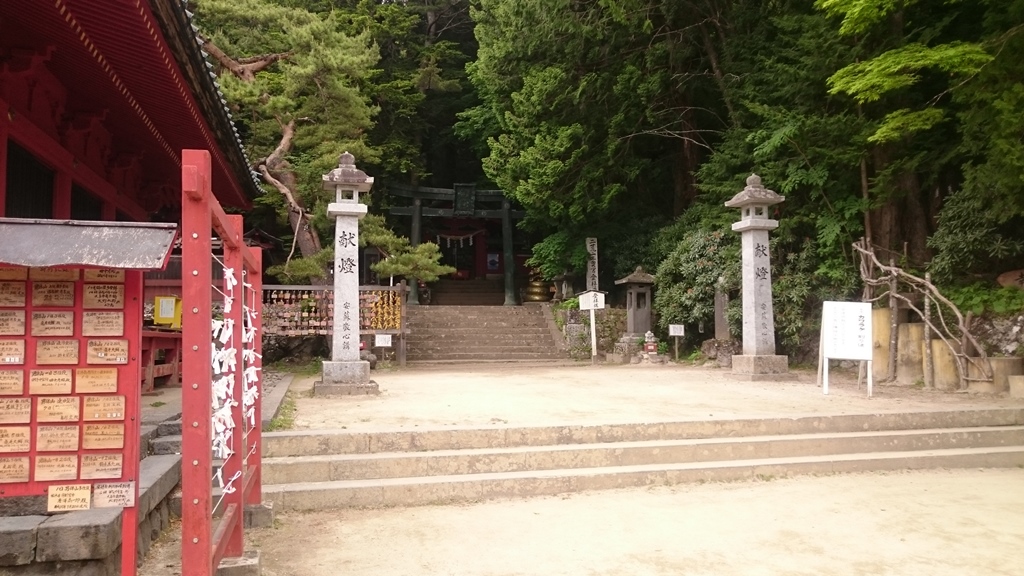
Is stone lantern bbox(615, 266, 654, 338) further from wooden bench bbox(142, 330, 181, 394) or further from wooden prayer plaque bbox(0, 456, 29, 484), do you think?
wooden prayer plaque bbox(0, 456, 29, 484)

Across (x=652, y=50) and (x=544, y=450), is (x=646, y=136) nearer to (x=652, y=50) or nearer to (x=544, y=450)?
(x=652, y=50)

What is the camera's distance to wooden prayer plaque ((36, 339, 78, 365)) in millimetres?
2543

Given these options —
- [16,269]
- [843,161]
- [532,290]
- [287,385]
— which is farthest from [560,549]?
[532,290]

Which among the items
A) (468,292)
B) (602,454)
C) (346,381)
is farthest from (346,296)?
Answer: (468,292)

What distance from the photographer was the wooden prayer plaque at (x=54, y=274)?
254cm

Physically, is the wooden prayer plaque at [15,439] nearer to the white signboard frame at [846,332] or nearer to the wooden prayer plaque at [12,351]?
the wooden prayer plaque at [12,351]

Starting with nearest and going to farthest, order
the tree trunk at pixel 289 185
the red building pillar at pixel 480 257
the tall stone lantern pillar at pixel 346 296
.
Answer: the tall stone lantern pillar at pixel 346 296 → the tree trunk at pixel 289 185 → the red building pillar at pixel 480 257

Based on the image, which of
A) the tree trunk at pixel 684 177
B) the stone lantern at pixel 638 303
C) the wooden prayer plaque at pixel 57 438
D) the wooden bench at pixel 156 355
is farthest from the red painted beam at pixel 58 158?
the tree trunk at pixel 684 177

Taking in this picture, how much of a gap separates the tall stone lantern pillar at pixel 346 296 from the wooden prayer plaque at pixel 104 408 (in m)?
6.08

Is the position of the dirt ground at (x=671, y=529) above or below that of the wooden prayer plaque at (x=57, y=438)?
below

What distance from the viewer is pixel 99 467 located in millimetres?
2590

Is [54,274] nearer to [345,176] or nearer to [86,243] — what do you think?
[86,243]

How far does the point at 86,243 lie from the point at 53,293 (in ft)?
1.12

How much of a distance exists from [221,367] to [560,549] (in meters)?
2.33
